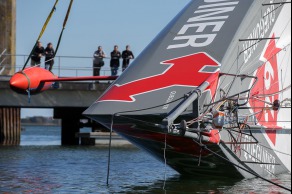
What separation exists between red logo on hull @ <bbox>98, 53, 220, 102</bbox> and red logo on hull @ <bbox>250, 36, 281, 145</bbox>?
4.91 feet

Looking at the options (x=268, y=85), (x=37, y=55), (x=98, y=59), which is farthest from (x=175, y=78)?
(x=98, y=59)

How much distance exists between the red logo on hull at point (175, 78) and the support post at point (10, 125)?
28.2m

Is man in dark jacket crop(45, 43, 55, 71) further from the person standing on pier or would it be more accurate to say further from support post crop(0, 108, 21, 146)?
support post crop(0, 108, 21, 146)

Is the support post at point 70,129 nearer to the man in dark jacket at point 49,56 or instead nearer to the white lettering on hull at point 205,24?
the man in dark jacket at point 49,56

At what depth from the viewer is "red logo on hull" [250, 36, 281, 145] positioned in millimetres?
16717

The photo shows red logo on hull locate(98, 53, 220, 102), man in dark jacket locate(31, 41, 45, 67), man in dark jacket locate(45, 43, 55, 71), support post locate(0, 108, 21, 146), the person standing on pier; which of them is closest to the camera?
red logo on hull locate(98, 53, 220, 102)

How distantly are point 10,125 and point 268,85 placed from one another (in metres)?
29.3

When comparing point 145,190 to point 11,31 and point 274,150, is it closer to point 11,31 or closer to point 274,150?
point 274,150

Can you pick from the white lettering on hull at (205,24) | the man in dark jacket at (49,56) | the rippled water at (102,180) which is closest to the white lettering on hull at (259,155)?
the rippled water at (102,180)

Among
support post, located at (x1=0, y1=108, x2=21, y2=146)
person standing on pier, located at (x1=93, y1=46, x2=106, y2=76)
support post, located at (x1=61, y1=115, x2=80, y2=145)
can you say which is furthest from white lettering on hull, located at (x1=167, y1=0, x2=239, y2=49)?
support post, located at (x1=0, y1=108, x2=21, y2=146)

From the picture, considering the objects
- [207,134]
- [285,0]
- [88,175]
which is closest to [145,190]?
[207,134]

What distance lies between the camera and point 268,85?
17.2 metres

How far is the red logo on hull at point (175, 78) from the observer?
15.3 metres

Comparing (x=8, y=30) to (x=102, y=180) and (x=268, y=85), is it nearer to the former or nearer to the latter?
(x=102, y=180)
